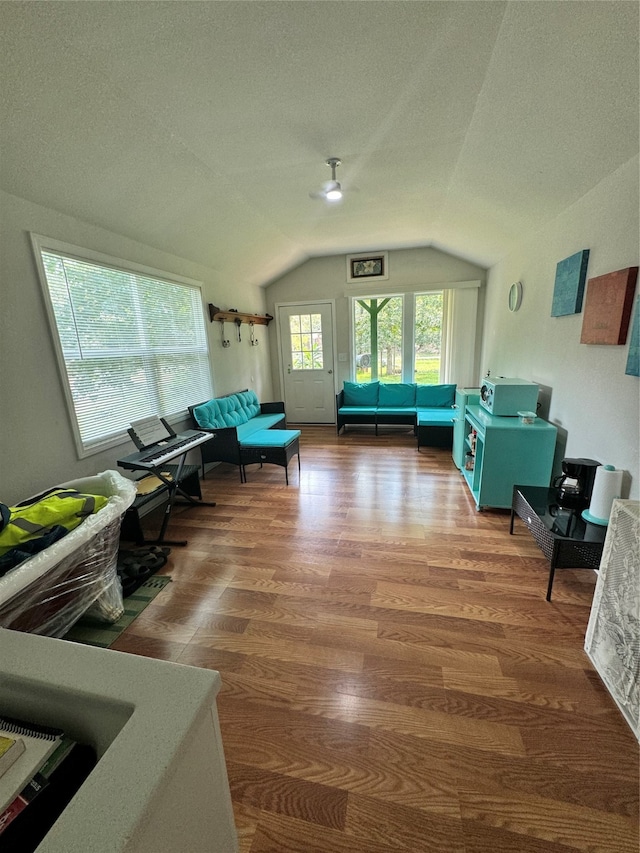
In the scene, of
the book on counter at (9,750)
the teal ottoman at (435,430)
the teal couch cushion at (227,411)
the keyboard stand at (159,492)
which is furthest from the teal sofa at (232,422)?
the book on counter at (9,750)

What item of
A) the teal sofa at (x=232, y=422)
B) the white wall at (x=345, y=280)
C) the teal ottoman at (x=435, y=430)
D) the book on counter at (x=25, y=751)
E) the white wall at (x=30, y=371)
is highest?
the white wall at (x=345, y=280)

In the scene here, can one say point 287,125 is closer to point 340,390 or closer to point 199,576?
point 199,576

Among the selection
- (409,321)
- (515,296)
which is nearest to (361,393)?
(409,321)

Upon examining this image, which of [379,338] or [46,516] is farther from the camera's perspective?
[379,338]

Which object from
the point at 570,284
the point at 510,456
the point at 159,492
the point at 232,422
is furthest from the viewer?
the point at 232,422

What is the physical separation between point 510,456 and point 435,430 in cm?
176

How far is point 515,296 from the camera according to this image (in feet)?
11.3

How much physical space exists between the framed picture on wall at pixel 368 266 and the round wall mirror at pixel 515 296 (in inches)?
81.7

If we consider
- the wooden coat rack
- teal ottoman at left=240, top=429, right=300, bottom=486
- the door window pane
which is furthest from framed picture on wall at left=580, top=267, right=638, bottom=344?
the door window pane

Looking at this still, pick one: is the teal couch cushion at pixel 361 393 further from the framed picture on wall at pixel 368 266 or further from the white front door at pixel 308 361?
the framed picture on wall at pixel 368 266

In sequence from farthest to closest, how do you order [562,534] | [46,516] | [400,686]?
[562,534] < [46,516] < [400,686]

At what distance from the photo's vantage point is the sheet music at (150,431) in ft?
8.29

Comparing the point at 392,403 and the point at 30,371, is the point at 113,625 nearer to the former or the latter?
the point at 30,371

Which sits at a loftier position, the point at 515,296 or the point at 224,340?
the point at 515,296
